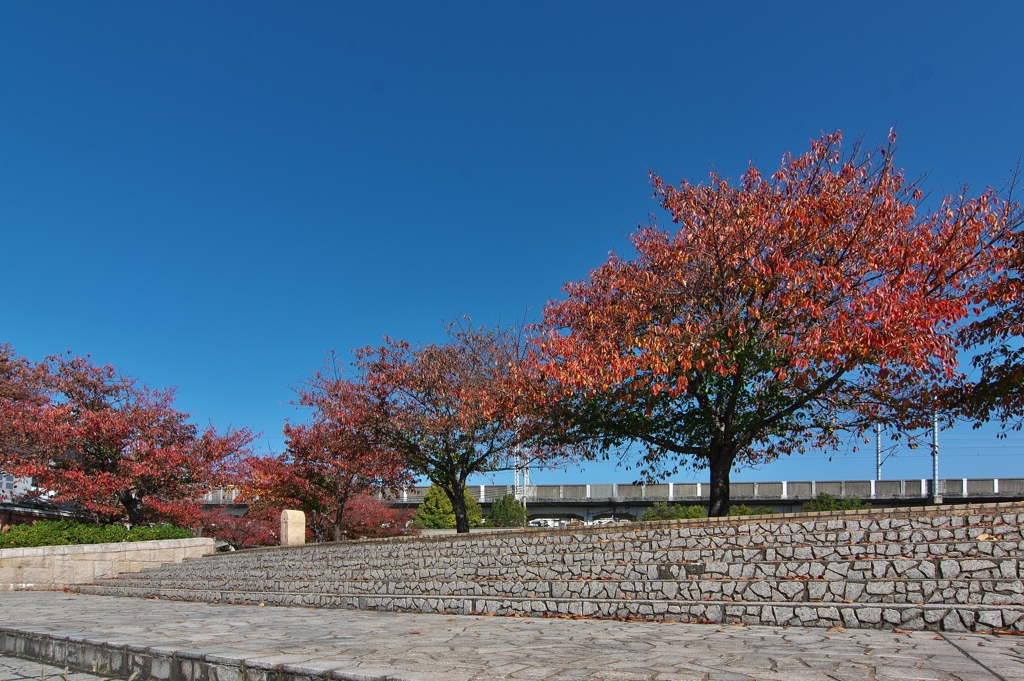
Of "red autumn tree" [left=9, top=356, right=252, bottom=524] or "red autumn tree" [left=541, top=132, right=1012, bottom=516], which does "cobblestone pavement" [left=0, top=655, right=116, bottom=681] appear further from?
"red autumn tree" [left=9, top=356, right=252, bottom=524]

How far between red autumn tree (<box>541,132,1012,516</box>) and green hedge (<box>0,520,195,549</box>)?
Answer: 44.1 ft

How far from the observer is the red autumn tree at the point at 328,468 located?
64.7ft

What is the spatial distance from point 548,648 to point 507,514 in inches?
1176

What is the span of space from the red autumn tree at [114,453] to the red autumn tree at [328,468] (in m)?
1.75

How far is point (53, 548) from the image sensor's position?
63.7 ft

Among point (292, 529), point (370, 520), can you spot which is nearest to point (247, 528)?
point (370, 520)

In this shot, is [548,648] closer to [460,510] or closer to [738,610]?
[738,610]

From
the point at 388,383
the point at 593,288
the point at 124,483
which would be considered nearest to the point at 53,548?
the point at 124,483

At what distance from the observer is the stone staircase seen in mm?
8102

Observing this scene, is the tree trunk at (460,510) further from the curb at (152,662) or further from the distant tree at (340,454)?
the curb at (152,662)

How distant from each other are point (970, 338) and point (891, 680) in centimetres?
994

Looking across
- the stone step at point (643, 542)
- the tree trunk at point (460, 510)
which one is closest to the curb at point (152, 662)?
the stone step at point (643, 542)

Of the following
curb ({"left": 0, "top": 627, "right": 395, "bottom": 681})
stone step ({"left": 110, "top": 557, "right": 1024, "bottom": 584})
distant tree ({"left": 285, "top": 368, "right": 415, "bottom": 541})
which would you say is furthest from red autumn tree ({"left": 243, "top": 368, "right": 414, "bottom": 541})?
curb ({"left": 0, "top": 627, "right": 395, "bottom": 681})

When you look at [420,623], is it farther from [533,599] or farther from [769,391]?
[769,391]
